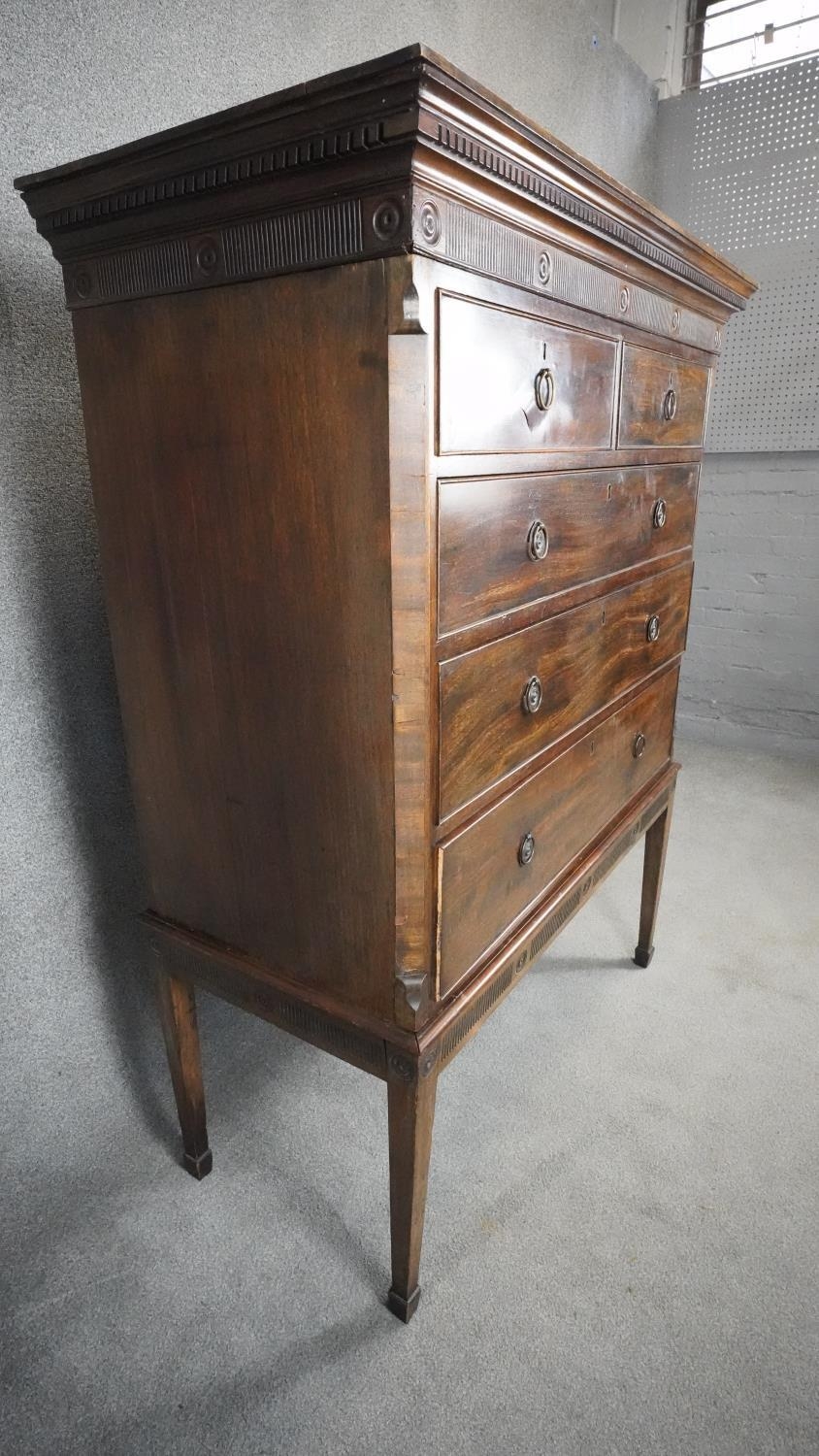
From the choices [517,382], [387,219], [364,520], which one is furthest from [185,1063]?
[387,219]

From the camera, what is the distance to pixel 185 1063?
169cm

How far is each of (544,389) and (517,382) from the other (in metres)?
0.09

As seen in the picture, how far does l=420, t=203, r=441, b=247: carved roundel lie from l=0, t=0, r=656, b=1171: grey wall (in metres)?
0.89

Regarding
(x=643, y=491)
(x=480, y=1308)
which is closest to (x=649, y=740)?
(x=643, y=491)

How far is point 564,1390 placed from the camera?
54.6 inches

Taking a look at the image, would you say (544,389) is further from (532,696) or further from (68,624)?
(68,624)

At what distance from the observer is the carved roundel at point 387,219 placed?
3.11 ft

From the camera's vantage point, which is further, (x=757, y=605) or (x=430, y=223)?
(x=757, y=605)

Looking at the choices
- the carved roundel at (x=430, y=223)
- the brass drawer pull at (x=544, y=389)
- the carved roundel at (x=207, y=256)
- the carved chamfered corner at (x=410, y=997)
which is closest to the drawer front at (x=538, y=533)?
the brass drawer pull at (x=544, y=389)

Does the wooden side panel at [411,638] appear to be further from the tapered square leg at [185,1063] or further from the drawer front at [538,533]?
the tapered square leg at [185,1063]

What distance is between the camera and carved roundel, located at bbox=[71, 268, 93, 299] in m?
1.25

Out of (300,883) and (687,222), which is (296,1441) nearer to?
(300,883)

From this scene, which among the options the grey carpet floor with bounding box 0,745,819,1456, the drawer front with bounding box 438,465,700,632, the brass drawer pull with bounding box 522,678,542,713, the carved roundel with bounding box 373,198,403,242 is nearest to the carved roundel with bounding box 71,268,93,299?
the carved roundel with bounding box 373,198,403,242

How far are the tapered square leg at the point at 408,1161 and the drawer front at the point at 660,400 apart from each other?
4.03 ft
